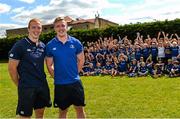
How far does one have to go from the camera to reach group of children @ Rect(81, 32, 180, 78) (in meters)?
17.3

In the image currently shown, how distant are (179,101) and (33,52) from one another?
5207 millimetres

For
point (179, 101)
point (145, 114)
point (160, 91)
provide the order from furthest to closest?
point (160, 91) → point (179, 101) → point (145, 114)

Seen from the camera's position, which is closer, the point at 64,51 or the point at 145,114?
the point at 64,51

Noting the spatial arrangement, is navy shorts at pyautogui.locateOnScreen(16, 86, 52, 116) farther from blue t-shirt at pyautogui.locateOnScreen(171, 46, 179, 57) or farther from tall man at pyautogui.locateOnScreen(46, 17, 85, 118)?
blue t-shirt at pyautogui.locateOnScreen(171, 46, 179, 57)

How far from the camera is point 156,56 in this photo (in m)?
18.1

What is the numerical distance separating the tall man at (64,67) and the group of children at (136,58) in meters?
10.2

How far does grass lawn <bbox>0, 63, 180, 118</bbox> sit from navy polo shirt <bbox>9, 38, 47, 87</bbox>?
284 centimetres

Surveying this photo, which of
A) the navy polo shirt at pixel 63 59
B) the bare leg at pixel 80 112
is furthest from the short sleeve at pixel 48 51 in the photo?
the bare leg at pixel 80 112

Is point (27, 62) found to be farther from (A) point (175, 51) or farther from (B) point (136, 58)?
(B) point (136, 58)

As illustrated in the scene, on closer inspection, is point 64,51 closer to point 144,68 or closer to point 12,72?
point 12,72

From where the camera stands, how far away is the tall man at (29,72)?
6.65 m

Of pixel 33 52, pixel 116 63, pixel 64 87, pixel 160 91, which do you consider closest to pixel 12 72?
pixel 33 52

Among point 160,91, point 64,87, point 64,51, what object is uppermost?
point 64,51

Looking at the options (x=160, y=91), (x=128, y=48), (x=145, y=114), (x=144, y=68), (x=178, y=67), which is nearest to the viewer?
(x=145, y=114)
